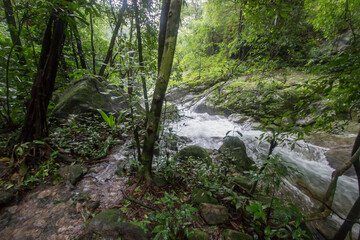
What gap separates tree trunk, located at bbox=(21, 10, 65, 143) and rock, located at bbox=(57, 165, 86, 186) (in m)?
0.74

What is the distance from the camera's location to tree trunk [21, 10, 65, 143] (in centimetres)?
221

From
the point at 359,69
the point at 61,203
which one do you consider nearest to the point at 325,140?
the point at 359,69

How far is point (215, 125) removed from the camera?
792cm

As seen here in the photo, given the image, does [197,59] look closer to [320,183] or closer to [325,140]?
[325,140]

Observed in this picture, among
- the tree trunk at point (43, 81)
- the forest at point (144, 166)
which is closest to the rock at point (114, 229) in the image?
the forest at point (144, 166)

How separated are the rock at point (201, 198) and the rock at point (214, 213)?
11cm

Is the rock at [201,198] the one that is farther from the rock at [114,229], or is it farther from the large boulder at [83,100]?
the large boulder at [83,100]

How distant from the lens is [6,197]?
5.34 ft

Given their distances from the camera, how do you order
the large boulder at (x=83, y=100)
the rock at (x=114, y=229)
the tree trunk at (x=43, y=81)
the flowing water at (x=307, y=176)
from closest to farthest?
the rock at (x=114, y=229) < the tree trunk at (x=43, y=81) < the flowing water at (x=307, y=176) < the large boulder at (x=83, y=100)

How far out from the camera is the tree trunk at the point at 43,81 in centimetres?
221

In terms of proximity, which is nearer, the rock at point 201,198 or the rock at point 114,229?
the rock at point 114,229

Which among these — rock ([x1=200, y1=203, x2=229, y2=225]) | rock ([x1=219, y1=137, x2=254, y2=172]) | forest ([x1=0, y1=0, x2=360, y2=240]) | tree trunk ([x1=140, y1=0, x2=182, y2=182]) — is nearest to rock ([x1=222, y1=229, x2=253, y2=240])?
forest ([x1=0, y1=0, x2=360, y2=240])

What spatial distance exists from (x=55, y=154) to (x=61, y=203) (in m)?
1.04

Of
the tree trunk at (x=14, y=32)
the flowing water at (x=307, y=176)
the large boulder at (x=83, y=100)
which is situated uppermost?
the tree trunk at (x=14, y=32)
